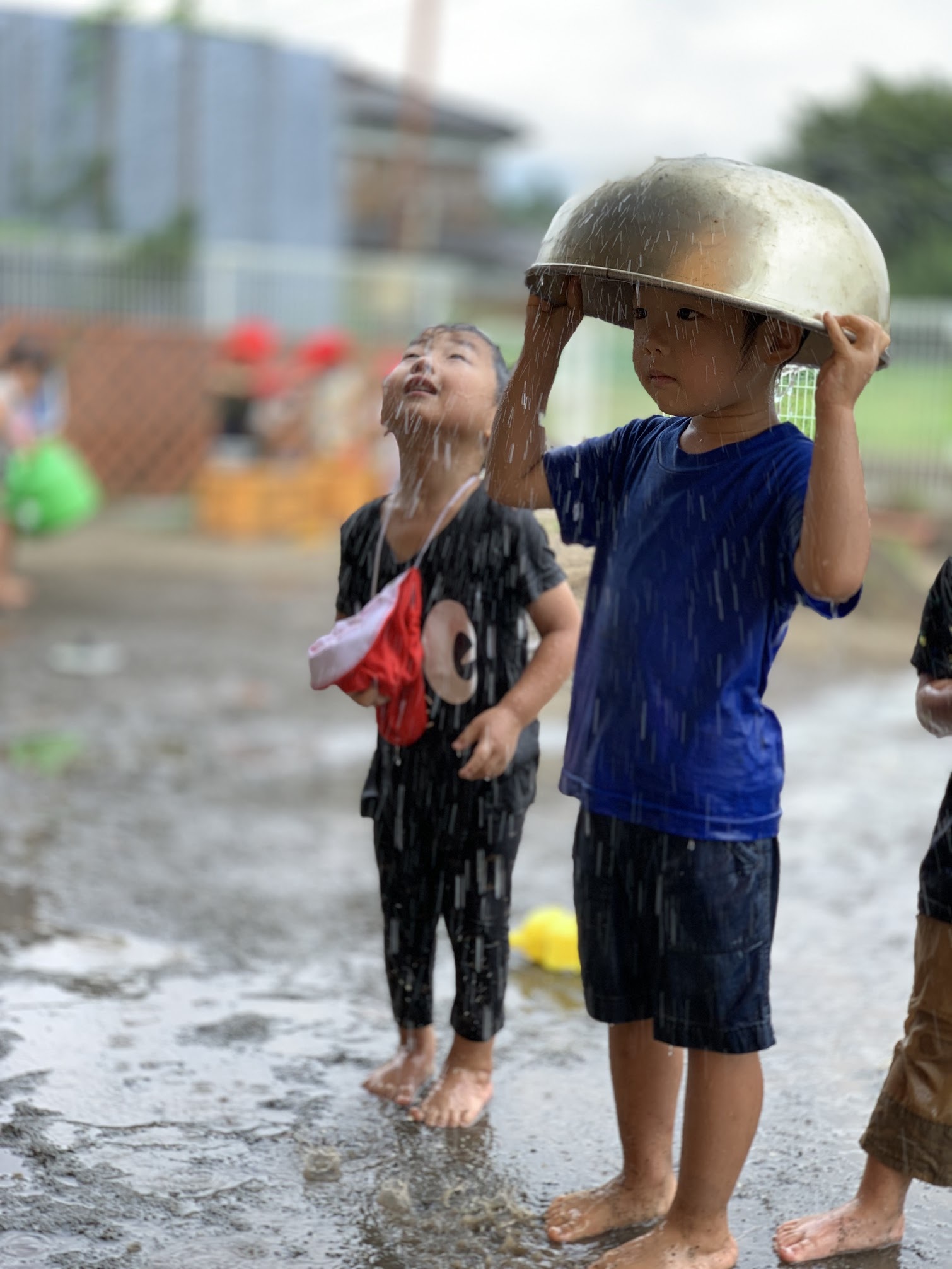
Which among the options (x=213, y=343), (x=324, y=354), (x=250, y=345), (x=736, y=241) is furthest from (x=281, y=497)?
(x=736, y=241)

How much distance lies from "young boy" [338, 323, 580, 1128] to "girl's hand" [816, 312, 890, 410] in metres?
0.86

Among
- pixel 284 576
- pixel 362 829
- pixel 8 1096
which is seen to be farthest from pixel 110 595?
pixel 8 1096

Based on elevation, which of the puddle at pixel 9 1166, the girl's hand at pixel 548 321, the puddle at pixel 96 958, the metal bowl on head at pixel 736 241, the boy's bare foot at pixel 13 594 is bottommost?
the boy's bare foot at pixel 13 594

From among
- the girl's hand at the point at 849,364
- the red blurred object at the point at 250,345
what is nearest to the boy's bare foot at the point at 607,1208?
the girl's hand at the point at 849,364

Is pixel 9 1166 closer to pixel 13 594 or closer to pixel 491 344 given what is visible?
pixel 491 344

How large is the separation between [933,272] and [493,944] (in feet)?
44.1

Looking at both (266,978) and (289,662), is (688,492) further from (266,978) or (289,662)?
(289,662)

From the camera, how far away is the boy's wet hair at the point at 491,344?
111 inches

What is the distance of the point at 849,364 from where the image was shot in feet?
6.73

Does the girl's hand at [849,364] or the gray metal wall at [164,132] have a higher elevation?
the gray metal wall at [164,132]

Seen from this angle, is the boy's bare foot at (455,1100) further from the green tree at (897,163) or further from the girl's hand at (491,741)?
the green tree at (897,163)

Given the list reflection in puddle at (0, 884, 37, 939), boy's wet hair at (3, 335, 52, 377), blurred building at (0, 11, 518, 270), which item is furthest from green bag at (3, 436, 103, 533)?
blurred building at (0, 11, 518, 270)

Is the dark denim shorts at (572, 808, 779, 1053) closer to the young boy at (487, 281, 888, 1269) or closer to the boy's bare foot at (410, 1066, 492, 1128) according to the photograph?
the young boy at (487, 281, 888, 1269)

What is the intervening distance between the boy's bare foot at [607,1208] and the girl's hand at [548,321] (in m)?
1.39
